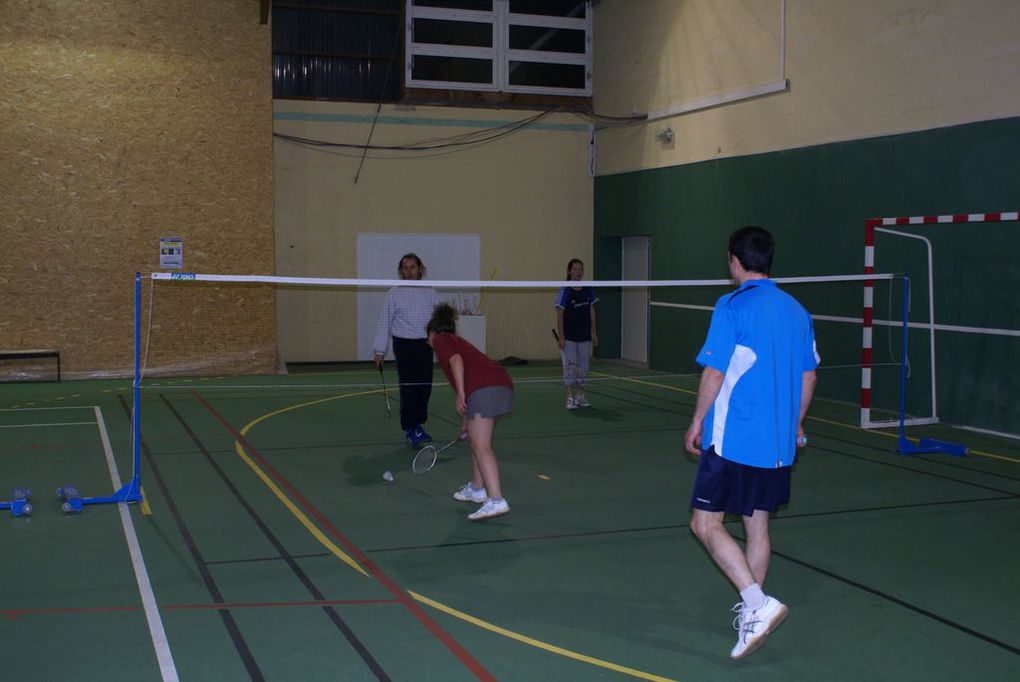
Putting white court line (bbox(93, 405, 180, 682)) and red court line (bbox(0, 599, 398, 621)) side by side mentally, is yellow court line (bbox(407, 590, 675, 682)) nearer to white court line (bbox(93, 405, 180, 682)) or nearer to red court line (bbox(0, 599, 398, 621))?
red court line (bbox(0, 599, 398, 621))

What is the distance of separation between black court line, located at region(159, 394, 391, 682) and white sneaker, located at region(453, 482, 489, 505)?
1.57 metres

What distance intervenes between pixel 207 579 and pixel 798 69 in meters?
11.3

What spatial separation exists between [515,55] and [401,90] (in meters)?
2.36

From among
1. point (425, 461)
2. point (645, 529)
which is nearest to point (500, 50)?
point (425, 461)

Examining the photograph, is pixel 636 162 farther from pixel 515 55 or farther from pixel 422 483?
pixel 422 483

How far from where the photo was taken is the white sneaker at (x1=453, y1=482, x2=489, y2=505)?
25.3 ft

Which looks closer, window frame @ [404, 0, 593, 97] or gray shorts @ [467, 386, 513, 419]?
gray shorts @ [467, 386, 513, 419]

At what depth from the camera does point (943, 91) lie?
11.9 meters

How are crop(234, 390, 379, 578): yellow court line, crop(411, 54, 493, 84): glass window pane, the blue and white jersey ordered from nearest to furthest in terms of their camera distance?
the blue and white jersey, crop(234, 390, 379, 578): yellow court line, crop(411, 54, 493, 84): glass window pane

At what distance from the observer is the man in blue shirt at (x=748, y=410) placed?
4602 mm

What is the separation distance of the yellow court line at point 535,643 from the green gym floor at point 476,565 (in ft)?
0.06

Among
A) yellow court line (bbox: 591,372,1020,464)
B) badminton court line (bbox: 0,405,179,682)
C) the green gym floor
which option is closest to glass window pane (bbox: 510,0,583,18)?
yellow court line (bbox: 591,372,1020,464)

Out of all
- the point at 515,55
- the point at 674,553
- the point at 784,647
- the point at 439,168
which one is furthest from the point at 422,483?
the point at 515,55

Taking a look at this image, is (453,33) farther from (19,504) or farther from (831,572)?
(831,572)
